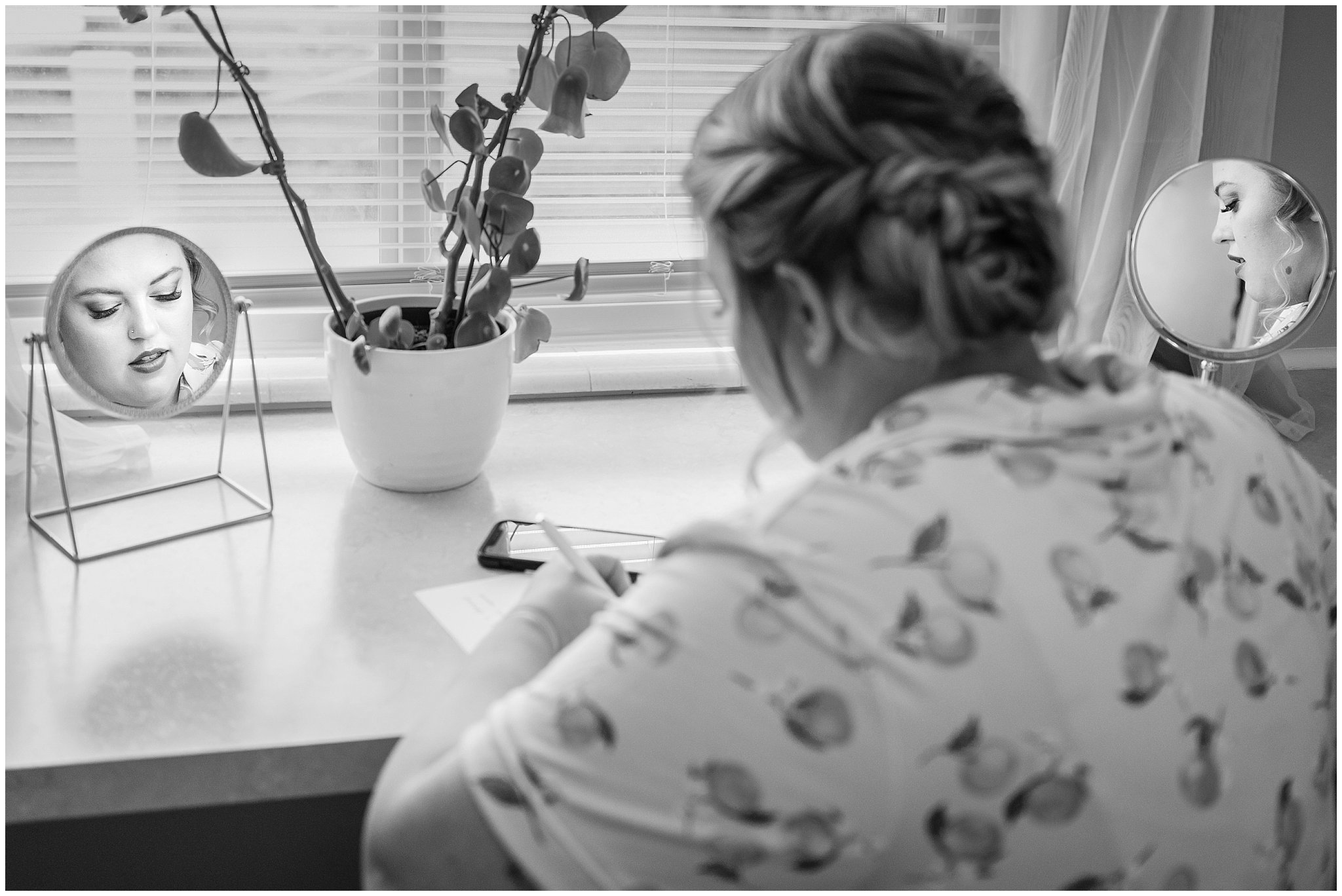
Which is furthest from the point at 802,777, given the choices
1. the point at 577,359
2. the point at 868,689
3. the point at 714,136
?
the point at 577,359

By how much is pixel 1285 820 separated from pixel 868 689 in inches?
10.8

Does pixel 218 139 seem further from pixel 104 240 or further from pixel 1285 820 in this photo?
pixel 1285 820

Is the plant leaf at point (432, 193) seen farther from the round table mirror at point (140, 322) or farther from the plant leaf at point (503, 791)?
the plant leaf at point (503, 791)

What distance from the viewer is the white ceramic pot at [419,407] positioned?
1293 mm

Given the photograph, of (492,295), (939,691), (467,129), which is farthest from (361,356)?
(939,691)

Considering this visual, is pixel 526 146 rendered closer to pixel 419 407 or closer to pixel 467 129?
pixel 467 129

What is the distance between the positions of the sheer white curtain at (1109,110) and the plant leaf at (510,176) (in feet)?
2.25

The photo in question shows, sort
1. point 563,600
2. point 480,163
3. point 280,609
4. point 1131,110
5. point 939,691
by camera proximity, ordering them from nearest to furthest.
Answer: point 939,691
point 563,600
point 280,609
point 480,163
point 1131,110

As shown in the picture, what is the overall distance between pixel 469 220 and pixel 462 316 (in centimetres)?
13

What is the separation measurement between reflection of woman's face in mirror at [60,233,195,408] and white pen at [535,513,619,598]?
461 mm

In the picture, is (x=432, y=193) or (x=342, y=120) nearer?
(x=432, y=193)

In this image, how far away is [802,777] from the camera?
63 cm

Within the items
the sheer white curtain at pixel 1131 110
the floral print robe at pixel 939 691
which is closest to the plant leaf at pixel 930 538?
the floral print robe at pixel 939 691

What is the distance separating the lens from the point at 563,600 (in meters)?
0.98
